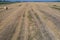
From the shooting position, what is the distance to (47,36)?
612 centimetres

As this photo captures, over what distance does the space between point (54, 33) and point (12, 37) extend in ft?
5.23

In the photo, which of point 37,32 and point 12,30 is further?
point 12,30

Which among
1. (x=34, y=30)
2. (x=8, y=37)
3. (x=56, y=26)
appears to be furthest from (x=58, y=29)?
(x=8, y=37)

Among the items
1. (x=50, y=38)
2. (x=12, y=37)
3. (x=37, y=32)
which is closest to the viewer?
(x=50, y=38)

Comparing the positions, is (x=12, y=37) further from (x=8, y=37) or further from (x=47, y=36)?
(x=47, y=36)

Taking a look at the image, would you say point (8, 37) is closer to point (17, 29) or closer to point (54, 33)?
point (17, 29)

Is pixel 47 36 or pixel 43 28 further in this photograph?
pixel 43 28

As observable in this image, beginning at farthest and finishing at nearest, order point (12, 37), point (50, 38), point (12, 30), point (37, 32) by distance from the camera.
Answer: point (12, 30) < point (37, 32) < point (12, 37) < point (50, 38)

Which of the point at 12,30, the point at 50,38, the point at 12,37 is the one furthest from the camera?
the point at 12,30

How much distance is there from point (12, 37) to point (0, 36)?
550 millimetres

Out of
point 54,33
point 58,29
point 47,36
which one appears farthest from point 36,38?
point 58,29

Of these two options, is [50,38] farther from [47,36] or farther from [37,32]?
[37,32]

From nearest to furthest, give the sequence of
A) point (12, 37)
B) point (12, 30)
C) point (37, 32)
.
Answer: point (12, 37) < point (37, 32) < point (12, 30)

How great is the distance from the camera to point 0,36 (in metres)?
6.52
